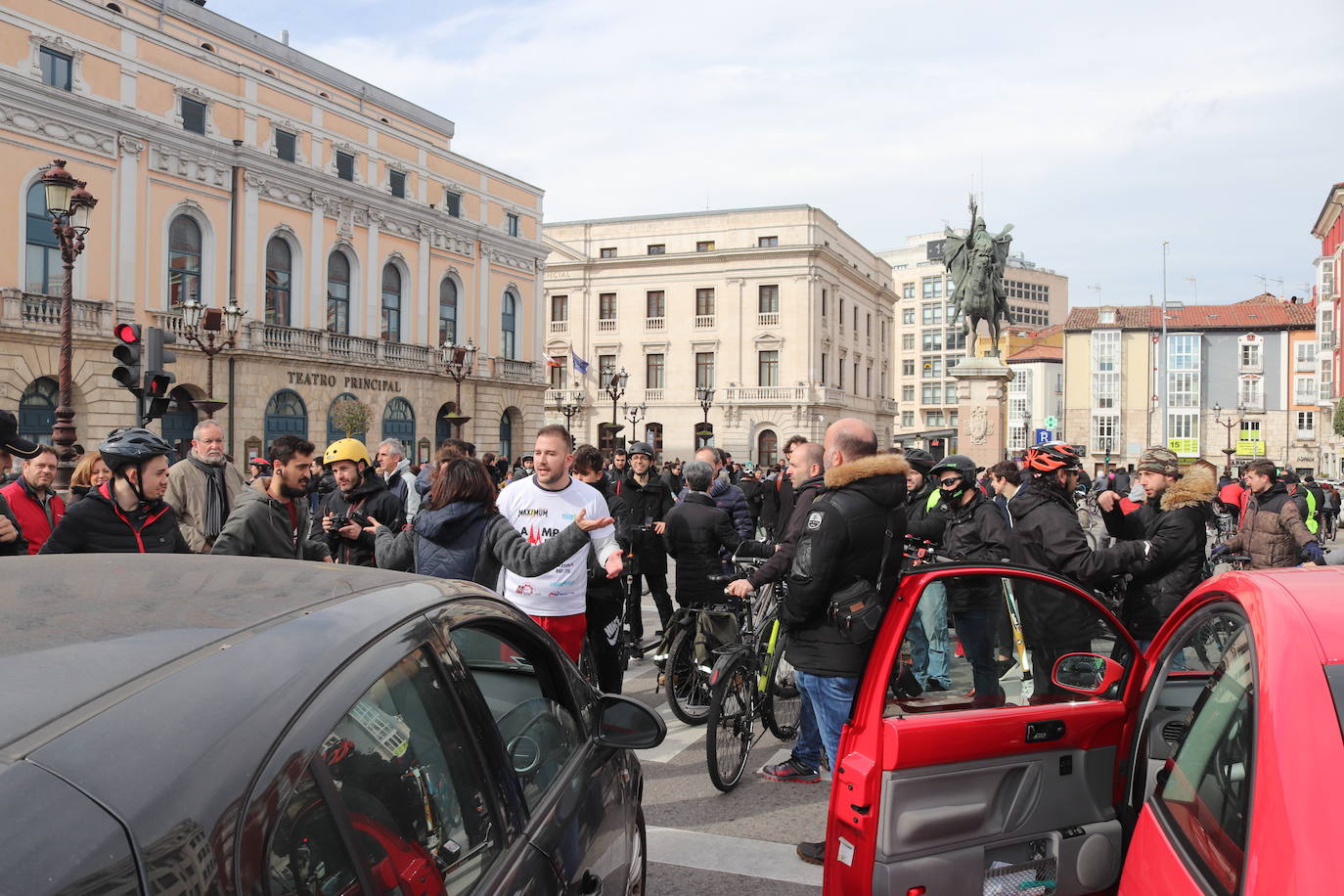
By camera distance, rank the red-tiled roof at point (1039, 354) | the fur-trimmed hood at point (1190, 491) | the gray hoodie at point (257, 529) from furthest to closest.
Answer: the red-tiled roof at point (1039, 354), the fur-trimmed hood at point (1190, 491), the gray hoodie at point (257, 529)

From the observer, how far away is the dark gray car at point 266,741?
1182mm

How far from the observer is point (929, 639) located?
3.57 m

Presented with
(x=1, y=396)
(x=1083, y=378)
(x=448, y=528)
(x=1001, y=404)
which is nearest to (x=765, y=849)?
(x=448, y=528)

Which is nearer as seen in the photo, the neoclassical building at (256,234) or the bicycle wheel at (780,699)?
the bicycle wheel at (780,699)

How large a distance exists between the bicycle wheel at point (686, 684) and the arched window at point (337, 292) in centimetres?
3211

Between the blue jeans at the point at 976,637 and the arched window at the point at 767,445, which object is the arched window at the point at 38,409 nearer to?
the blue jeans at the point at 976,637

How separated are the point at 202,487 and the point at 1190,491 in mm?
6386

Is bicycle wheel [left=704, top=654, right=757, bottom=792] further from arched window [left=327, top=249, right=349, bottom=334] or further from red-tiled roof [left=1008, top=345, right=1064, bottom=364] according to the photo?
red-tiled roof [left=1008, top=345, right=1064, bottom=364]

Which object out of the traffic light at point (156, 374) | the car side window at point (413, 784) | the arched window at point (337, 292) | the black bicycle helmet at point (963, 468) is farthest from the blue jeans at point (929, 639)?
the arched window at point (337, 292)

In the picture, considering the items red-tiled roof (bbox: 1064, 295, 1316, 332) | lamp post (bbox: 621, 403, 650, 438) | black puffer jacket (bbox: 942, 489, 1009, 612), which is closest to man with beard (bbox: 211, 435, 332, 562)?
black puffer jacket (bbox: 942, 489, 1009, 612)

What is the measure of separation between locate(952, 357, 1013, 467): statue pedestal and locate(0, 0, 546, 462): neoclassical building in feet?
55.4

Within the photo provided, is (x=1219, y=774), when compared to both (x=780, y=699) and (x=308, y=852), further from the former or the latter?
(x=780, y=699)

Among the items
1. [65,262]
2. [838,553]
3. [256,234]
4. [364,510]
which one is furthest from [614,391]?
[838,553]

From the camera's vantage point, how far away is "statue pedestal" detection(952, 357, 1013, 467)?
2328cm
